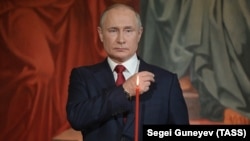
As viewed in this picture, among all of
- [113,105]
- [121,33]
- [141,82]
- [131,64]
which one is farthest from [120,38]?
[113,105]

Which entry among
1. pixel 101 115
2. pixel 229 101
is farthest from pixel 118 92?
pixel 229 101

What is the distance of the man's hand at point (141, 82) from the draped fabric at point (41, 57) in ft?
0.98

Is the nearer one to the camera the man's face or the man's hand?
the man's hand

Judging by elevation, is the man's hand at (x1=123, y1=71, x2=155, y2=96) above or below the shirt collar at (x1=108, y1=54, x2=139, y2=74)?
below

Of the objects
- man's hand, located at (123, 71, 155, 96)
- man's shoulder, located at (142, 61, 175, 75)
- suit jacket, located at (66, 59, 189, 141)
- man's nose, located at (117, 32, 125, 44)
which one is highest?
man's nose, located at (117, 32, 125, 44)

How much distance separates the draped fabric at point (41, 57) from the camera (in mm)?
3062

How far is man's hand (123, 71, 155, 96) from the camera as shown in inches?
112

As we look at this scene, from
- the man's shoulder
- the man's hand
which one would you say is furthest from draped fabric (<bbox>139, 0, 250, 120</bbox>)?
the man's hand

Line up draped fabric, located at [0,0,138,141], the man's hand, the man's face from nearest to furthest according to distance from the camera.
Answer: the man's hand, the man's face, draped fabric, located at [0,0,138,141]

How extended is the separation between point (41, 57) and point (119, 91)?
2.04 feet

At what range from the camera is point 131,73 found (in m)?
2.98

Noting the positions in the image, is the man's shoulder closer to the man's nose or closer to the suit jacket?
the suit jacket

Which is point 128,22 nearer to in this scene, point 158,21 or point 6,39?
point 158,21

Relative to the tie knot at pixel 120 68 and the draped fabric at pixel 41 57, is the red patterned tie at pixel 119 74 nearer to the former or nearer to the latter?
the tie knot at pixel 120 68
